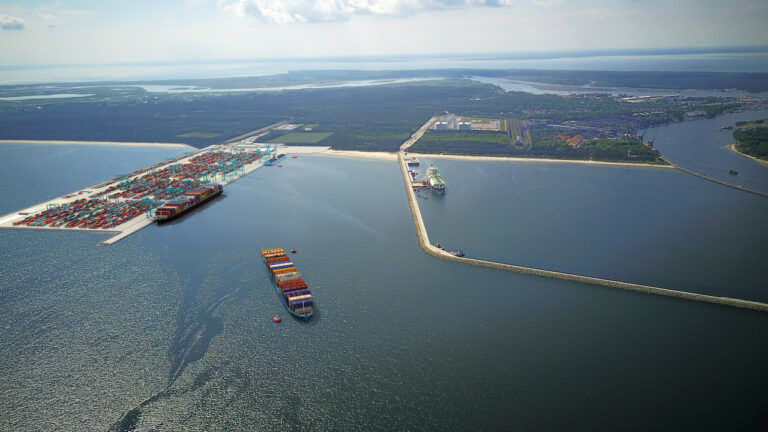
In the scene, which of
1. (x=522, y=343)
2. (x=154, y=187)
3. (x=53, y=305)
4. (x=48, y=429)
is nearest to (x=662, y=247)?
(x=522, y=343)

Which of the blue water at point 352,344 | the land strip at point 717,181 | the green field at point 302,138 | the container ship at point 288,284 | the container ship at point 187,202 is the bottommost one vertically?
the blue water at point 352,344

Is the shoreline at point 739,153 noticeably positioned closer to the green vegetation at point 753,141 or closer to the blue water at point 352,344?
the green vegetation at point 753,141

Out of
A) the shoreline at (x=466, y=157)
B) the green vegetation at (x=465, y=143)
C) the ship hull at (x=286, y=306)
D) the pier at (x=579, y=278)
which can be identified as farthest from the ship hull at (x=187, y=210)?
the green vegetation at (x=465, y=143)

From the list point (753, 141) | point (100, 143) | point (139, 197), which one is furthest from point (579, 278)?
point (100, 143)

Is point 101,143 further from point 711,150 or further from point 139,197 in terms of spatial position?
point 711,150

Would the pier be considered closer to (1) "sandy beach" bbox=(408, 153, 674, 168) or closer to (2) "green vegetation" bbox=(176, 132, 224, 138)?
(1) "sandy beach" bbox=(408, 153, 674, 168)

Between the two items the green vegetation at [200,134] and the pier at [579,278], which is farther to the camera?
the green vegetation at [200,134]
